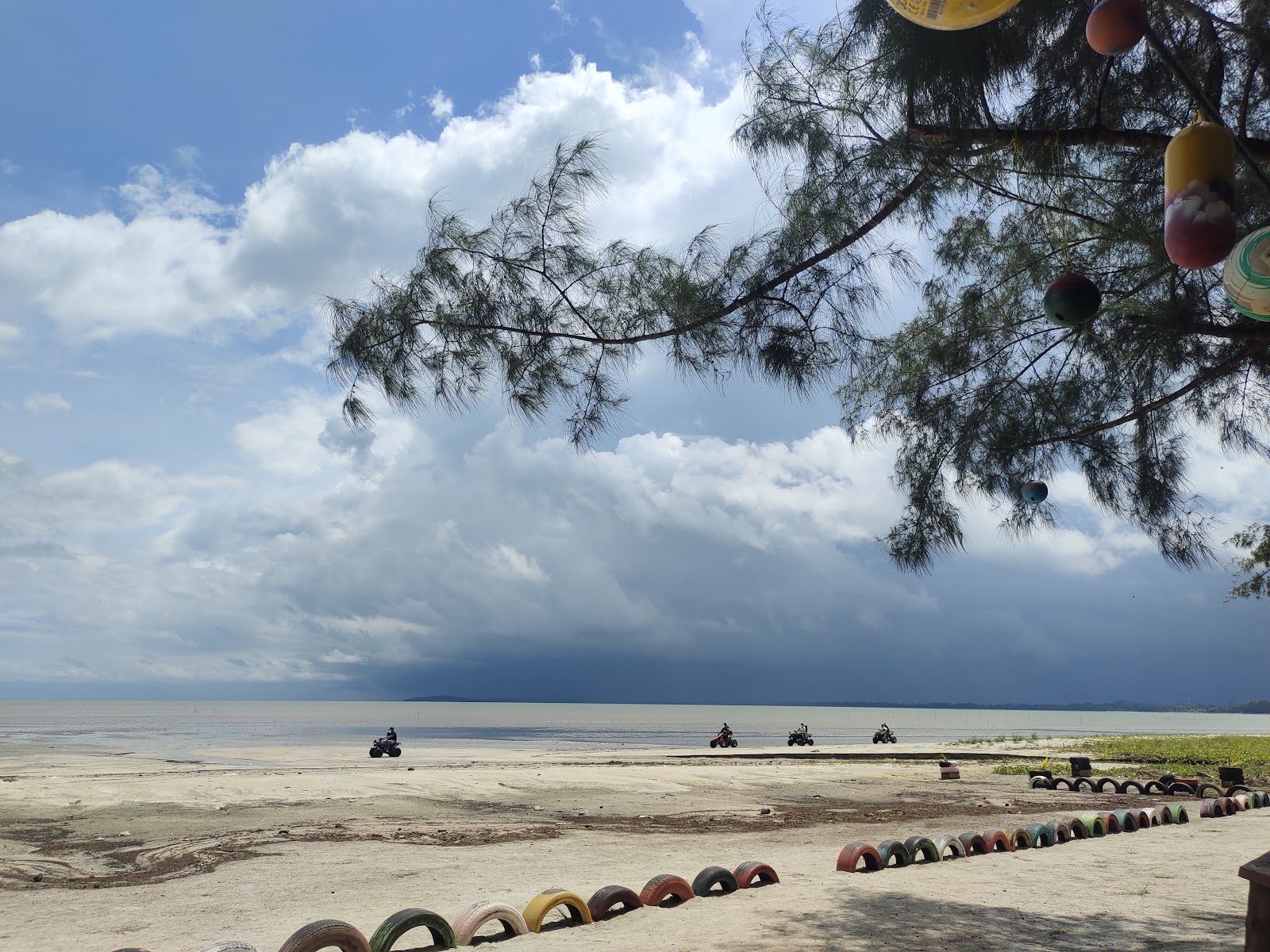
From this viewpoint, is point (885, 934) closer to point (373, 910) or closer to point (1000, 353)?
point (373, 910)

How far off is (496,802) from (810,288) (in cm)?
1036

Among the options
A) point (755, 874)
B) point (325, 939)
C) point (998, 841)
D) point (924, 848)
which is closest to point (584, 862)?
point (755, 874)

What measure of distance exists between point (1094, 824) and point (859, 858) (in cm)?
334

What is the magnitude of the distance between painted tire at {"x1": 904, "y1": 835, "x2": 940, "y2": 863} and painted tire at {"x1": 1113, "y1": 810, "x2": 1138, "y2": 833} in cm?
311

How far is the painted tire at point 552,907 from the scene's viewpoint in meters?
5.24

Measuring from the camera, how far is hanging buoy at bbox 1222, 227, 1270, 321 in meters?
3.48

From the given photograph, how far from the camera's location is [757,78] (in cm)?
559

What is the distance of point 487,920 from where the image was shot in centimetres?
500

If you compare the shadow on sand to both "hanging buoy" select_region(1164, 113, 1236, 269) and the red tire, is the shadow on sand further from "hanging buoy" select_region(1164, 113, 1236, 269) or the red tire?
"hanging buoy" select_region(1164, 113, 1236, 269)

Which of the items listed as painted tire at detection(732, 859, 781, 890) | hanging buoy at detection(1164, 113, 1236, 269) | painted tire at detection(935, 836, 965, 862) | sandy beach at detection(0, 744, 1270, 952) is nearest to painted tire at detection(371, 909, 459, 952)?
sandy beach at detection(0, 744, 1270, 952)

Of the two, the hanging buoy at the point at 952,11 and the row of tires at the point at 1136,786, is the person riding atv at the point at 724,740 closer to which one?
the row of tires at the point at 1136,786

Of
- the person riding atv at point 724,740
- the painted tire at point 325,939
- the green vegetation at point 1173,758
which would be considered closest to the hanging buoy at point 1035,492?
the painted tire at point 325,939

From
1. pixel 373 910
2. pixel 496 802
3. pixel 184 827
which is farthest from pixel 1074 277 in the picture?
A: pixel 496 802

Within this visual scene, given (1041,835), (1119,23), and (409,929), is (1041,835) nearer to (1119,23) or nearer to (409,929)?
(409,929)
